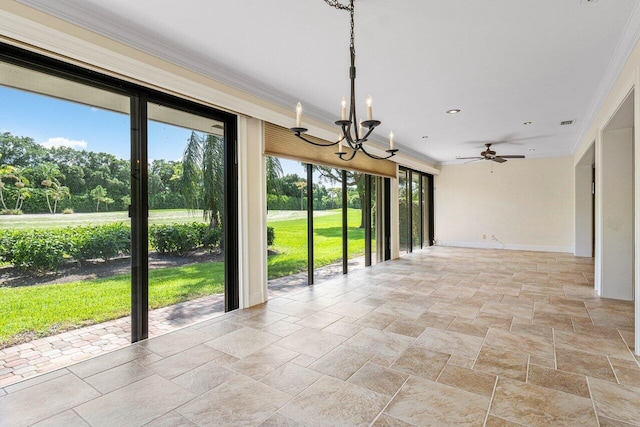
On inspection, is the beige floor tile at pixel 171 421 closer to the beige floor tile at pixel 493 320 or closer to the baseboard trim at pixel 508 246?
the beige floor tile at pixel 493 320

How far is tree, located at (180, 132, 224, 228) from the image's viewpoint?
3.22m

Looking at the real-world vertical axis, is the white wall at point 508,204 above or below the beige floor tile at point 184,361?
above

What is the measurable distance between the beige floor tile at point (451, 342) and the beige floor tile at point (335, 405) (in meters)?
0.92

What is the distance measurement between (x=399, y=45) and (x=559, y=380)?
9.07 ft

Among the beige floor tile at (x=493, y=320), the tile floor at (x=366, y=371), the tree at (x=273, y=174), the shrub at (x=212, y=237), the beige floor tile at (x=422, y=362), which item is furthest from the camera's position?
the tree at (x=273, y=174)

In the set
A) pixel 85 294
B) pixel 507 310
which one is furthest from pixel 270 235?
pixel 507 310

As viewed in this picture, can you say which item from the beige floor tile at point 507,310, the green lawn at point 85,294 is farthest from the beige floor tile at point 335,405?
the beige floor tile at point 507,310

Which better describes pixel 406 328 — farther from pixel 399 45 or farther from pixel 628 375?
pixel 399 45

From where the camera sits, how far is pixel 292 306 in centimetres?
379

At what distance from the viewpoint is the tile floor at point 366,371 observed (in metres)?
1.81

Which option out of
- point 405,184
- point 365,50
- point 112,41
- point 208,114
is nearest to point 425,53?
point 365,50

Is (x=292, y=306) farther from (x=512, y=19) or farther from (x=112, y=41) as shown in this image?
(x=512, y=19)

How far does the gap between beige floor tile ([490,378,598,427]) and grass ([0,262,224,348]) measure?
9.08ft

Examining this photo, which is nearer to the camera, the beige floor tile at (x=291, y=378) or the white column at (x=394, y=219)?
the beige floor tile at (x=291, y=378)
